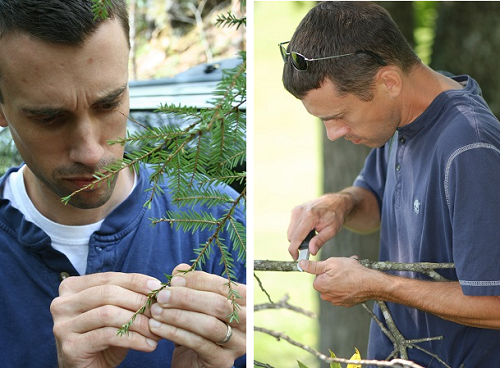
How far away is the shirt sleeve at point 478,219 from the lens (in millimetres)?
1160

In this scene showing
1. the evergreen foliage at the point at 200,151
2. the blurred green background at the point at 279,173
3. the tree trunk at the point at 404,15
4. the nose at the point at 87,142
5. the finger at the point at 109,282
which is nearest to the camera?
the evergreen foliage at the point at 200,151

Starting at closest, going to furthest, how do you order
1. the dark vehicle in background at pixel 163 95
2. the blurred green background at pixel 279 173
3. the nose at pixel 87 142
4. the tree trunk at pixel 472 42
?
the nose at pixel 87 142, the dark vehicle in background at pixel 163 95, the tree trunk at pixel 472 42, the blurred green background at pixel 279 173

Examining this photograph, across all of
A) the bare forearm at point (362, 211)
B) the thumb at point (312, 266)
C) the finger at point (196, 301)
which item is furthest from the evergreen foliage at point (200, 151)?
the bare forearm at point (362, 211)

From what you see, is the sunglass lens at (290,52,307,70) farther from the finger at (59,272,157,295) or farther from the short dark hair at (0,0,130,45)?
the finger at (59,272,157,295)

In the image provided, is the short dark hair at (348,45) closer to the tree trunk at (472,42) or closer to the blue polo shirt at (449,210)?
the blue polo shirt at (449,210)

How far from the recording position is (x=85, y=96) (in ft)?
3.98

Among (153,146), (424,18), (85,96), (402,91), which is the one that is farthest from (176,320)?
(424,18)

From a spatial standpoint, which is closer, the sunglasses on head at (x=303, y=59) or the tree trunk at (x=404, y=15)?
the sunglasses on head at (x=303, y=59)

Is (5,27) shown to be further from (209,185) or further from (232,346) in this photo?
(232,346)

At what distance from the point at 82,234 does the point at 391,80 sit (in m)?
0.76

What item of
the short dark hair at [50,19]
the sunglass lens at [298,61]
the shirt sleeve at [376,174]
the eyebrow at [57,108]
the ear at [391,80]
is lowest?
the shirt sleeve at [376,174]

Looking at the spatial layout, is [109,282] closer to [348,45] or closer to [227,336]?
[227,336]

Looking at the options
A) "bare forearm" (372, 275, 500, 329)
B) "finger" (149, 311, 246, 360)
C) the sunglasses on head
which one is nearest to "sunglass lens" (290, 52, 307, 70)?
the sunglasses on head

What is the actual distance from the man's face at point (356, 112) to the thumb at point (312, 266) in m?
→ 0.32
